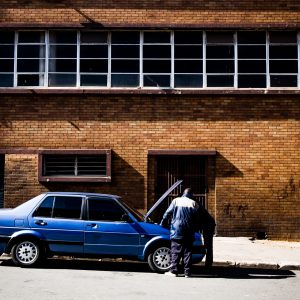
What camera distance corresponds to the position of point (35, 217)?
9.73 m

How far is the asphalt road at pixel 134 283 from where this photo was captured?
758 centimetres

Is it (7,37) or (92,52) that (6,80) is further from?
(92,52)

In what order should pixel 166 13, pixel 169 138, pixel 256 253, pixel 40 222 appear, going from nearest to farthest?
pixel 40 222
pixel 256 253
pixel 169 138
pixel 166 13

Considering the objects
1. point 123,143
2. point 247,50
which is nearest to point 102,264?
point 123,143

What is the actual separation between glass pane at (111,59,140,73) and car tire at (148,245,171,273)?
20.8ft

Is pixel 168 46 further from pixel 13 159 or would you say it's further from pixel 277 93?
pixel 13 159

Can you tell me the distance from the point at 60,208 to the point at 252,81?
Answer: 714 cm

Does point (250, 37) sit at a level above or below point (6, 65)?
above

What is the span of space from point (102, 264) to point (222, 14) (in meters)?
7.74

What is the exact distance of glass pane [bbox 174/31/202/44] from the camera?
47.7 ft

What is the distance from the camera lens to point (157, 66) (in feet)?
47.6

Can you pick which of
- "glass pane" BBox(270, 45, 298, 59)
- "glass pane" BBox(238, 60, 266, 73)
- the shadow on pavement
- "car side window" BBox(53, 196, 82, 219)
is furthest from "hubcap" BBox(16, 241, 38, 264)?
"glass pane" BBox(270, 45, 298, 59)

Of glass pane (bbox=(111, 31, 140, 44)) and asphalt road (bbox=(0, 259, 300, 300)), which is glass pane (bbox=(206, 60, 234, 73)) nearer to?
glass pane (bbox=(111, 31, 140, 44))

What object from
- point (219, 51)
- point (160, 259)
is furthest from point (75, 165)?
point (160, 259)
